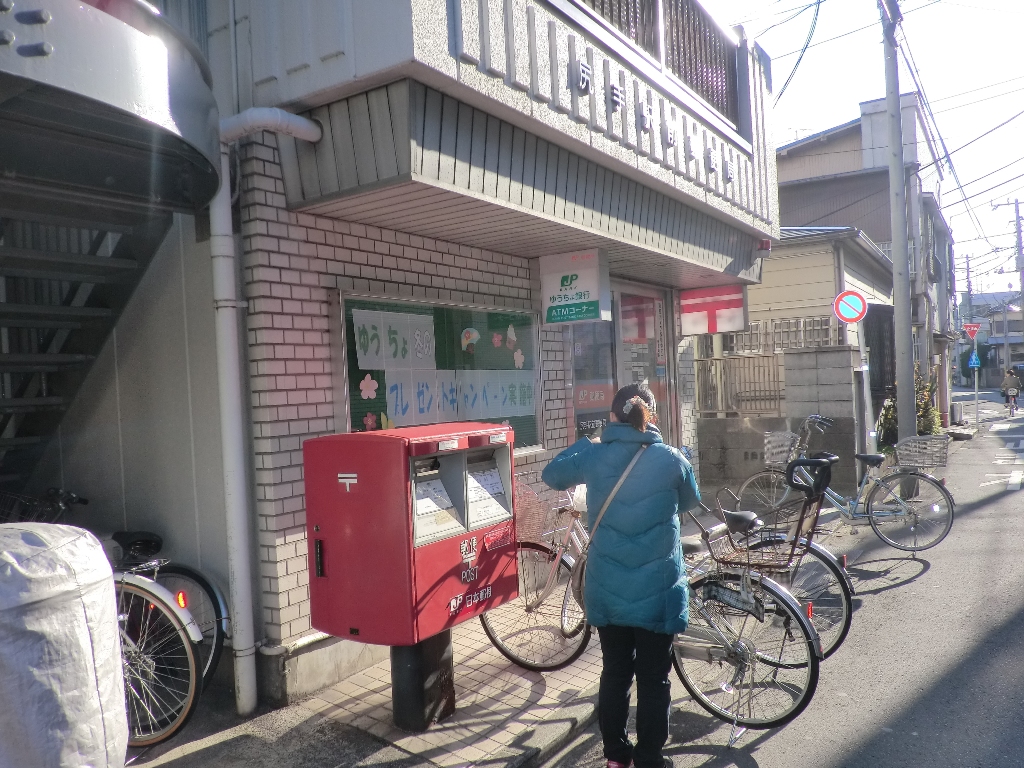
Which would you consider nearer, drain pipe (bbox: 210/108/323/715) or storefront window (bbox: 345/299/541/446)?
drain pipe (bbox: 210/108/323/715)

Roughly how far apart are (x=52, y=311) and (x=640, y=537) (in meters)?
3.86

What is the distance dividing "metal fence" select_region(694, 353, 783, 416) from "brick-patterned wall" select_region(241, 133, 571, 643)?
9012mm

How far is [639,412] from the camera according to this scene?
11.4 feet

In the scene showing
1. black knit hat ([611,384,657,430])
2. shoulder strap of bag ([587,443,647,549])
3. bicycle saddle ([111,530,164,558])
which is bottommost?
bicycle saddle ([111,530,164,558])

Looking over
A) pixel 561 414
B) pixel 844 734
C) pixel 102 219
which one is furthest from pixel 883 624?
pixel 102 219

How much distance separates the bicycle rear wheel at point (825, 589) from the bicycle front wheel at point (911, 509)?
3.19 metres

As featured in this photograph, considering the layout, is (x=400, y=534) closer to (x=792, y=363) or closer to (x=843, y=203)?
(x=792, y=363)

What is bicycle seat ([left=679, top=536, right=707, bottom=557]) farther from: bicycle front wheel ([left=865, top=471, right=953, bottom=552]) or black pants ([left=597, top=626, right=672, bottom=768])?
bicycle front wheel ([left=865, top=471, right=953, bottom=552])

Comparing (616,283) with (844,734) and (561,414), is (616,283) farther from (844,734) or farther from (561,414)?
(844,734)

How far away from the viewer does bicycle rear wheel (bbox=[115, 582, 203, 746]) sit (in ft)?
12.7

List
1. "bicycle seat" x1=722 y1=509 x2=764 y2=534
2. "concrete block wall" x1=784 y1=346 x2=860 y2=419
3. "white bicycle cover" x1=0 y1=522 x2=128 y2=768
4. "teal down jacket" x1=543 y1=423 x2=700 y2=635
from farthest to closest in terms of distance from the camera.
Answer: "concrete block wall" x1=784 y1=346 x2=860 y2=419, "bicycle seat" x1=722 y1=509 x2=764 y2=534, "teal down jacket" x1=543 y1=423 x2=700 y2=635, "white bicycle cover" x1=0 y1=522 x2=128 y2=768

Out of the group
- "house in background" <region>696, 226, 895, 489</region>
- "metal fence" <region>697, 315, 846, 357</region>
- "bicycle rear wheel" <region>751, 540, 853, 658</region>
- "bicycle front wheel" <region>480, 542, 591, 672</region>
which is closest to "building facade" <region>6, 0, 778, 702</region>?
"bicycle front wheel" <region>480, 542, 591, 672</region>

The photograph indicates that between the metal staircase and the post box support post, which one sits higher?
the metal staircase

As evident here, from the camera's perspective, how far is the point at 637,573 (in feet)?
A: 11.1
